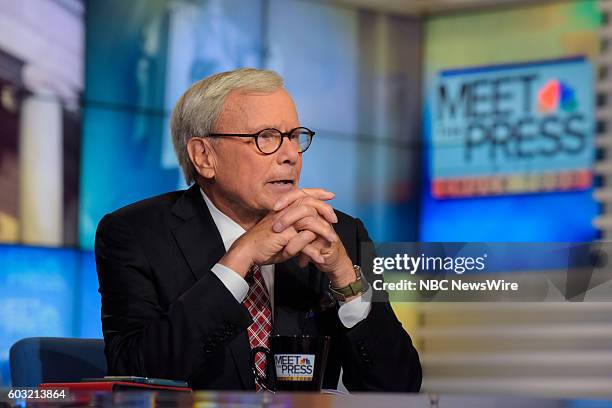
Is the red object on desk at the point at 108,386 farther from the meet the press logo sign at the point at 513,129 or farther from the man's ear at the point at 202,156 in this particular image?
the meet the press logo sign at the point at 513,129

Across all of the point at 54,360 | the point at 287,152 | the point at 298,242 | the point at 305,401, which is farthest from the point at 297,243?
the point at 305,401

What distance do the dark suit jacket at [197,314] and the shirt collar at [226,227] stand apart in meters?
0.03

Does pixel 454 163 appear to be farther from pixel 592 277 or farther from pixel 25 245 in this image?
pixel 592 277

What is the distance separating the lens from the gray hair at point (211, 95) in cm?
242

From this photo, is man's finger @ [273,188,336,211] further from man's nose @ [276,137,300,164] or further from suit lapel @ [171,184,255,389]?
suit lapel @ [171,184,255,389]

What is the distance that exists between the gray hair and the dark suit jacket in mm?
190

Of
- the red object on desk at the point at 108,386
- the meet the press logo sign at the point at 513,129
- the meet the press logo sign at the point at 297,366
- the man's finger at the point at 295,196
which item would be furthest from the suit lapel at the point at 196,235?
the meet the press logo sign at the point at 513,129

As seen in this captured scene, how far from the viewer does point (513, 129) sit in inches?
239

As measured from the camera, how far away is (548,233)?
5.95m

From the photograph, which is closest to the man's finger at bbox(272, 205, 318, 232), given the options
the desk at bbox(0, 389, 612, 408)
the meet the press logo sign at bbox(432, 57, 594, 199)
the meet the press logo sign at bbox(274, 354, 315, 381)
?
the meet the press logo sign at bbox(274, 354, 315, 381)

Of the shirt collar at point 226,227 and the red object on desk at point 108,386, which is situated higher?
the shirt collar at point 226,227

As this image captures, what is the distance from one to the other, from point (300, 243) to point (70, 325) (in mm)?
3301

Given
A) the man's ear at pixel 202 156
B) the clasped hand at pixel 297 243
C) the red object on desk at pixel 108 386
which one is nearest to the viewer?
the red object on desk at pixel 108 386

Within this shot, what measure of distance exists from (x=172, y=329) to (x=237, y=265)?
204 mm
